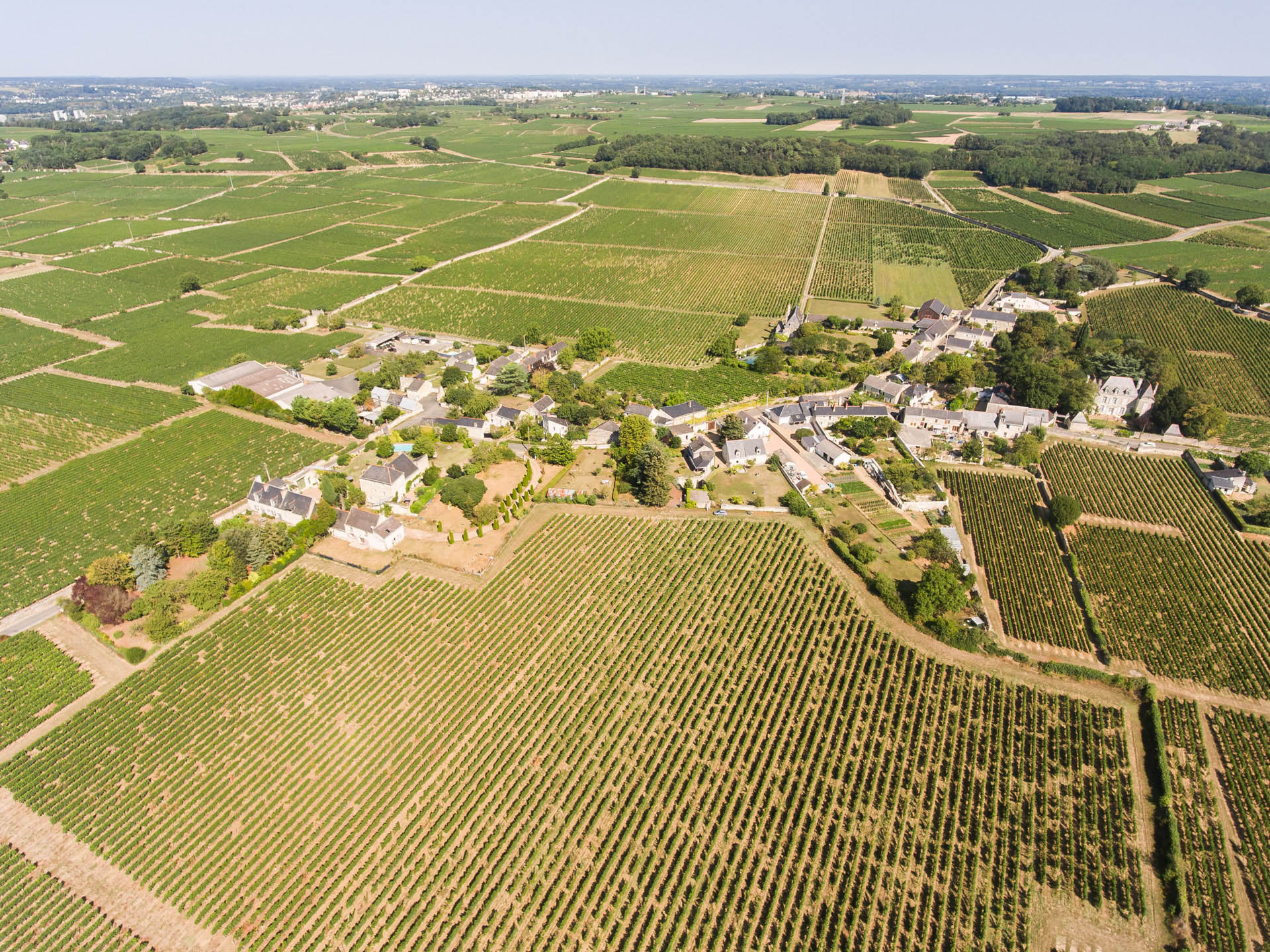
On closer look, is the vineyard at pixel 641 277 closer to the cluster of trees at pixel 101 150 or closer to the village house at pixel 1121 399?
the village house at pixel 1121 399

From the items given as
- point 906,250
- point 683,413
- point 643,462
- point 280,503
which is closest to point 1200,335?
point 906,250

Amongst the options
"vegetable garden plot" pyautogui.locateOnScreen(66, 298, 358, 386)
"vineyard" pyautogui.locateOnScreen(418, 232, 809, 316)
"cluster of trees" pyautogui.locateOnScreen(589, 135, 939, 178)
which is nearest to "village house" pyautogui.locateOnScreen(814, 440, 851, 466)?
"vineyard" pyautogui.locateOnScreen(418, 232, 809, 316)

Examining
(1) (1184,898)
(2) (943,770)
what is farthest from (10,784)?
(1) (1184,898)

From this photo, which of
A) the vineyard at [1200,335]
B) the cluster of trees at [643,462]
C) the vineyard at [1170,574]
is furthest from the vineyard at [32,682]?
the vineyard at [1200,335]

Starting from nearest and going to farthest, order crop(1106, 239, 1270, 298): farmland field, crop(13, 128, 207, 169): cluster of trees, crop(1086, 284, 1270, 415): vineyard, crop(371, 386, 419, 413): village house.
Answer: crop(371, 386, 419, 413): village house
crop(1086, 284, 1270, 415): vineyard
crop(1106, 239, 1270, 298): farmland field
crop(13, 128, 207, 169): cluster of trees

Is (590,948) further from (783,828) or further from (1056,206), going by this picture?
(1056,206)

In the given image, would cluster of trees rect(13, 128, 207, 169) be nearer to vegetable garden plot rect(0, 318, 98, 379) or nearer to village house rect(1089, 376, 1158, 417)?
vegetable garden plot rect(0, 318, 98, 379)
